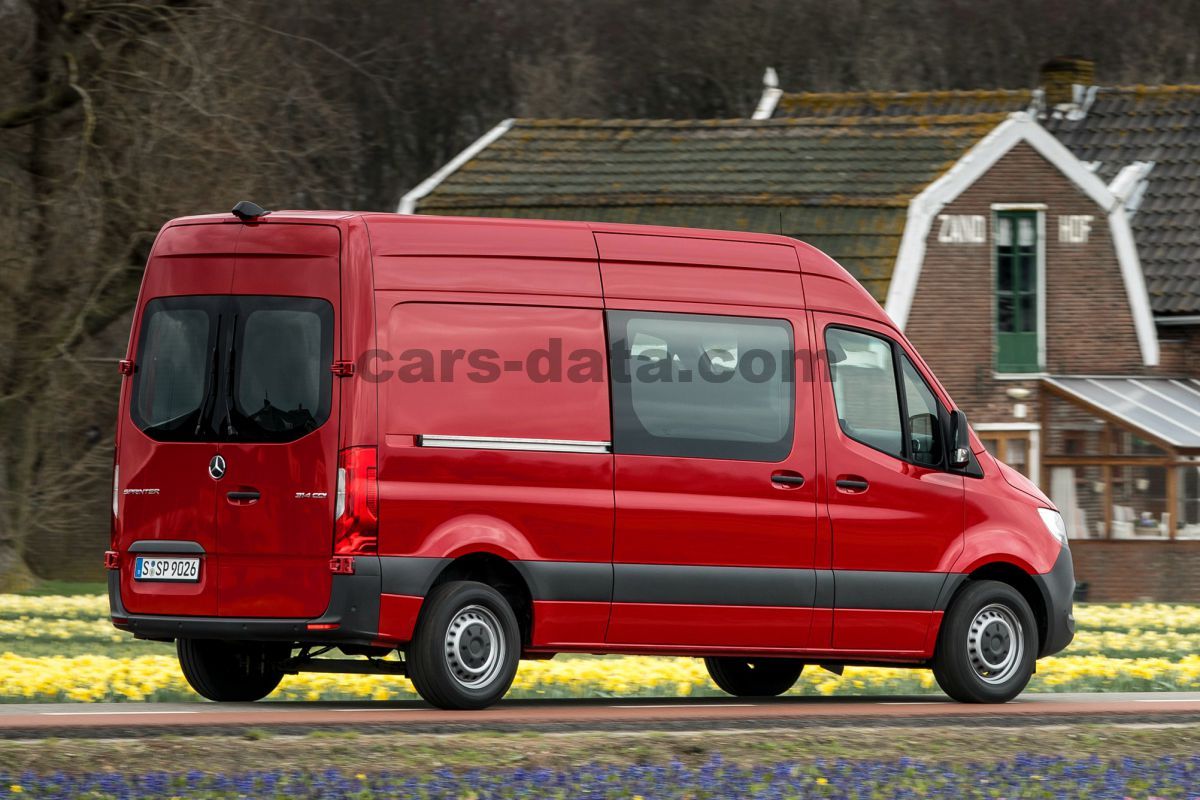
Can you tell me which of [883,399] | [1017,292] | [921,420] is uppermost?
[1017,292]

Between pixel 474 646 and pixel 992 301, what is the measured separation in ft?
80.3

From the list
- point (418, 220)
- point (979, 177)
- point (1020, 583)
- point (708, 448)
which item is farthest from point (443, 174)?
point (418, 220)

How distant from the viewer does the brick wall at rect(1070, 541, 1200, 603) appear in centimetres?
3403

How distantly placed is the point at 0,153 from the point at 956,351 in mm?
14373

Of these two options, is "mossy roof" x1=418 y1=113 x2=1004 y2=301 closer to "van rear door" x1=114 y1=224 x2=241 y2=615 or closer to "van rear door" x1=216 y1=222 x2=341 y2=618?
"van rear door" x1=114 y1=224 x2=241 y2=615

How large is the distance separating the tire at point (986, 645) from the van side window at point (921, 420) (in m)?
0.78

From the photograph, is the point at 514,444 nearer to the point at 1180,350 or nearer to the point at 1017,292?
the point at 1017,292

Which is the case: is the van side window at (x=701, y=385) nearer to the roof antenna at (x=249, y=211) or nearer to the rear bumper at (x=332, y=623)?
the rear bumper at (x=332, y=623)

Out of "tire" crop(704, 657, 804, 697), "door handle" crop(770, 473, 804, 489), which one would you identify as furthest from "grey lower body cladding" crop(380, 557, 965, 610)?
"tire" crop(704, 657, 804, 697)

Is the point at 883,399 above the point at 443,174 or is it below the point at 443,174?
below

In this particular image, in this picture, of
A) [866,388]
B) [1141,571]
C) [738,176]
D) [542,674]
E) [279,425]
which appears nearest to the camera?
[279,425]

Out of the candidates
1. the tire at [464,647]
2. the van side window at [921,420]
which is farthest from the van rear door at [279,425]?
the van side window at [921,420]

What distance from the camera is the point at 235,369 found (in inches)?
452

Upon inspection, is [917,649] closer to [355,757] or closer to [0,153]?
[355,757]
